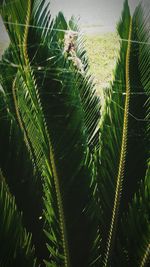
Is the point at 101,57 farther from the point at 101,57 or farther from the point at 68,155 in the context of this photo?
the point at 68,155

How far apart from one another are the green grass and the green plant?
9.69 feet

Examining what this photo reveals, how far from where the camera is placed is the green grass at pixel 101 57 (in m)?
4.85

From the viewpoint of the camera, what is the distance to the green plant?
135cm

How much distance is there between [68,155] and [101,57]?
3974mm

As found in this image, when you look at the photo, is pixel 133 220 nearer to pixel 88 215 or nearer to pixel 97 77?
pixel 88 215

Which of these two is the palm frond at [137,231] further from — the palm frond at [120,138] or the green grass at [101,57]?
the green grass at [101,57]

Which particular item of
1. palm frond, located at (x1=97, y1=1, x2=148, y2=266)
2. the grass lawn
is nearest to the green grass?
the grass lawn

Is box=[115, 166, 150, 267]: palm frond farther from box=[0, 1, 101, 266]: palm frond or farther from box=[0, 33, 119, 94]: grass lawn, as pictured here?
box=[0, 33, 119, 94]: grass lawn

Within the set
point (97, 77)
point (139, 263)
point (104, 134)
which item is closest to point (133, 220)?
point (139, 263)

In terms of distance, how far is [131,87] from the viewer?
5.53 feet

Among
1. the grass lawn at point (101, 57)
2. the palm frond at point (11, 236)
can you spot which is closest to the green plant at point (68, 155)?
the palm frond at point (11, 236)

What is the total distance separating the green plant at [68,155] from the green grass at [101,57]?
2.95m

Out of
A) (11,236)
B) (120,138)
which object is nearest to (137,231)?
(120,138)

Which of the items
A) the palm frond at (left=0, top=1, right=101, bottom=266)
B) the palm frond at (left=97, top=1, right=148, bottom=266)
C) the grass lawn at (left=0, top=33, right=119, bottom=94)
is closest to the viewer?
the palm frond at (left=0, top=1, right=101, bottom=266)
